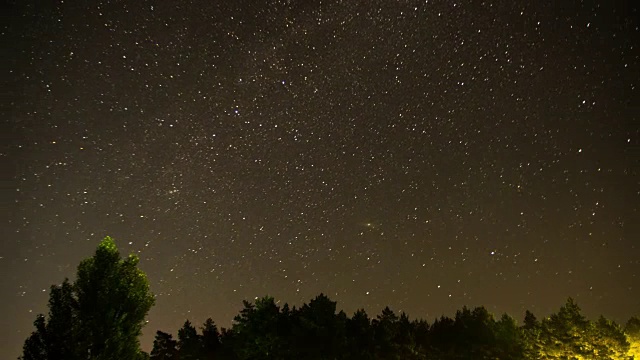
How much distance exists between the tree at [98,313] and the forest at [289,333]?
0.03m

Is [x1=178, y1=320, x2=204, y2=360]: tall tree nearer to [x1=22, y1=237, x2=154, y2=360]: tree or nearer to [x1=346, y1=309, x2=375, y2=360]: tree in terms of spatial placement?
[x1=346, y1=309, x2=375, y2=360]: tree

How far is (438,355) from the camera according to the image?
108 feet

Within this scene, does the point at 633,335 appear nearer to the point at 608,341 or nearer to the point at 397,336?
the point at 608,341

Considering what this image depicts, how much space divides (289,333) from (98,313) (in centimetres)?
1337

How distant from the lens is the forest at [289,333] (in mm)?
16844

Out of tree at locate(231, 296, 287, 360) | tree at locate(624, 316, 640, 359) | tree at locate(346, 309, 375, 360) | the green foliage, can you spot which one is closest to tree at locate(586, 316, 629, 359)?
the green foliage

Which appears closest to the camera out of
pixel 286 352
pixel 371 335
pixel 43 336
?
pixel 43 336

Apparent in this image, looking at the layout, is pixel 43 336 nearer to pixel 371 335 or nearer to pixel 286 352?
pixel 286 352

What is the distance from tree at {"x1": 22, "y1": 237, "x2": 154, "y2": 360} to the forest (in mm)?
34

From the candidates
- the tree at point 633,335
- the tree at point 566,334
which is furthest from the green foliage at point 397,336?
the tree at point 633,335

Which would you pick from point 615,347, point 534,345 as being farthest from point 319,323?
point 615,347

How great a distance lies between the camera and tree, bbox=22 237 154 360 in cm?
1606

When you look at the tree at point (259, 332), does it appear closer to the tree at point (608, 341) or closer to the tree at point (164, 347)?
the tree at point (164, 347)

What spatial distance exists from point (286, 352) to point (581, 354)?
21.7 m
